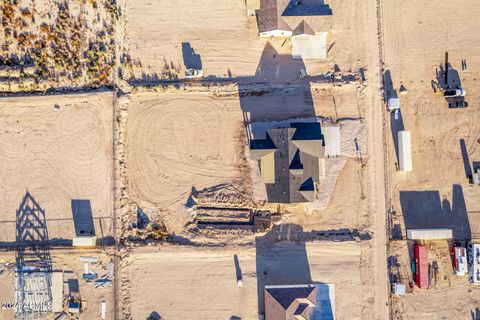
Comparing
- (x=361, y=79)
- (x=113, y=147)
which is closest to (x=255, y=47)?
(x=361, y=79)

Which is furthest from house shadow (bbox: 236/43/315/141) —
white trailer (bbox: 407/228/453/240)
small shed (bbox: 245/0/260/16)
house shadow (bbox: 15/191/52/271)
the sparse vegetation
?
house shadow (bbox: 15/191/52/271)

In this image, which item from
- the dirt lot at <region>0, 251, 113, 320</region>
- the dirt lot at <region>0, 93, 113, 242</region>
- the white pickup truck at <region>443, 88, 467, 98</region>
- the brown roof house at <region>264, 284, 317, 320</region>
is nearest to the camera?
the brown roof house at <region>264, 284, 317, 320</region>

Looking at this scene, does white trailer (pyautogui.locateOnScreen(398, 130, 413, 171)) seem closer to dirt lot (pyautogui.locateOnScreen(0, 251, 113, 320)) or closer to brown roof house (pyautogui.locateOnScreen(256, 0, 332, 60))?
brown roof house (pyautogui.locateOnScreen(256, 0, 332, 60))

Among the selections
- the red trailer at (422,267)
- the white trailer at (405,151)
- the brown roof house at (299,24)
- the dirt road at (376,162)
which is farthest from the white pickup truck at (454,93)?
the red trailer at (422,267)

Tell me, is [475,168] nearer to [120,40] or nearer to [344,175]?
[344,175]

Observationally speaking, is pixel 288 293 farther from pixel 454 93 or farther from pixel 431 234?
pixel 454 93

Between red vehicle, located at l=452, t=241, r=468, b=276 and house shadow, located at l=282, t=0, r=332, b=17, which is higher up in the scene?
house shadow, located at l=282, t=0, r=332, b=17

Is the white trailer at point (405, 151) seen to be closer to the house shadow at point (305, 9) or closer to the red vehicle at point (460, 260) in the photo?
the red vehicle at point (460, 260)
